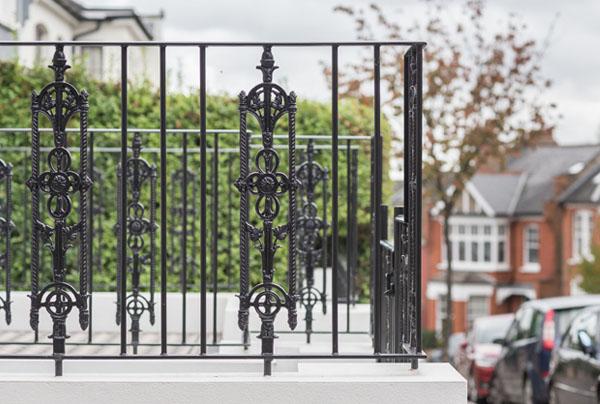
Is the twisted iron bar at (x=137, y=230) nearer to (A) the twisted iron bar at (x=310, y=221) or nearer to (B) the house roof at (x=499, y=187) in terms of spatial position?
(A) the twisted iron bar at (x=310, y=221)

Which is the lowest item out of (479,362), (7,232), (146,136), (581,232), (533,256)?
(479,362)

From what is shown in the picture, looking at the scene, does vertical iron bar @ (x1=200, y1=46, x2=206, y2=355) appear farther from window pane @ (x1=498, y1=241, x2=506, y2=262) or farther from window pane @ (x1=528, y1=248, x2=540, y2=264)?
window pane @ (x1=498, y1=241, x2=506, y2=262)

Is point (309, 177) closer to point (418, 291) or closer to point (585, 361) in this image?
point (418, 291)

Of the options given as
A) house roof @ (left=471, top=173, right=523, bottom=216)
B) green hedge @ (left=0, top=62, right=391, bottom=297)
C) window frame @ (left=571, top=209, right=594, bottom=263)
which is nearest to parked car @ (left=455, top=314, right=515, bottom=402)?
green hedge @ (left=0, top=62, right=391, bottom=297)

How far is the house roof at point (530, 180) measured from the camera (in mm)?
57375

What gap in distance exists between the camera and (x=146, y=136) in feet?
36.9

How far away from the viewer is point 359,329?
26.0 ft

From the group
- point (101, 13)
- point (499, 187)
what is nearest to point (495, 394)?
point (101, 13)

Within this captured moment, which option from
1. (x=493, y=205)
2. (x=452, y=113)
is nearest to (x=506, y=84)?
(x=452, y=113)

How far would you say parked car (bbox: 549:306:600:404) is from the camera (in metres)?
11.1

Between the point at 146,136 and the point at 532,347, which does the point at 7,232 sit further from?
the point at 532,347

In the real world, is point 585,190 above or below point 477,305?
above

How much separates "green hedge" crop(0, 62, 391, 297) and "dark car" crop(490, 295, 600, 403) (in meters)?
3.23

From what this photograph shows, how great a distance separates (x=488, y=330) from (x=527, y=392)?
7.63 m
